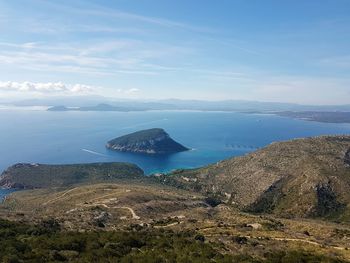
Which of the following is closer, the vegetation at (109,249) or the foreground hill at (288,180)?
the vegetation at (109,249)

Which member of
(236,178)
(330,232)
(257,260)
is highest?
(257,260)

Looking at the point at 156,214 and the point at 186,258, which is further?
the point at 156,214

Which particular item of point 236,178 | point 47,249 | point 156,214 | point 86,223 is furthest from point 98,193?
point 47,249

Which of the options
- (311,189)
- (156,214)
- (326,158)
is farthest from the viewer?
(326,158)

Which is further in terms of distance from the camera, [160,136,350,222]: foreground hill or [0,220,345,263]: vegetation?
[160,136,350,222]: foreground hill

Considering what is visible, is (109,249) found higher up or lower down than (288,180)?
higher up

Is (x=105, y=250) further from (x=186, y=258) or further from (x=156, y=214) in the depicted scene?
(x=156, y=214)

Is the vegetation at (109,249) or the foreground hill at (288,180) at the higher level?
the vegetation at (109,249)

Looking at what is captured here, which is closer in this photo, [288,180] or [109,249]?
[109,249]
